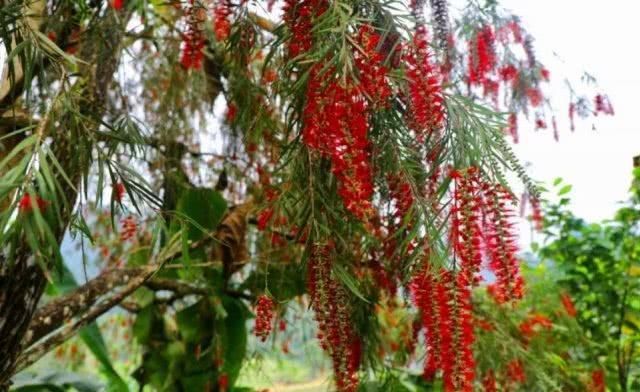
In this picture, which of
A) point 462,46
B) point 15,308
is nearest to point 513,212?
point 15,308

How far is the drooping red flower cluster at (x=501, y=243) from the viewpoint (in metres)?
Result: 0.82

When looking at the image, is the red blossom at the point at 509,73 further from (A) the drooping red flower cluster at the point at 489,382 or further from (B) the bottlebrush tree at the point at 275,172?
(A) the drooping red flower cluster at the point at 489,382

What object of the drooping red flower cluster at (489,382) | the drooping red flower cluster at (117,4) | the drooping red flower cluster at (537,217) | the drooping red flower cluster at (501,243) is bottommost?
the drooping red flower cluster at (489,382)

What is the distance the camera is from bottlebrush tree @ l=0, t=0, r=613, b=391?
85 centimetres

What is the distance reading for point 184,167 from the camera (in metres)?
2.53

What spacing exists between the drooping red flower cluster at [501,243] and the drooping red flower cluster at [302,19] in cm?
33

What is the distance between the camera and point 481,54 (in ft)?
6.35

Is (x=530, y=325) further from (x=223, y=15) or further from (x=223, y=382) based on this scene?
(x=223, y=15)

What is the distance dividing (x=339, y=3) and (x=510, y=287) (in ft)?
1.36

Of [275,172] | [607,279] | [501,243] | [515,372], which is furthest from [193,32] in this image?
[607,279]

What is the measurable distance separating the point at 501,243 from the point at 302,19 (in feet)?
1.39

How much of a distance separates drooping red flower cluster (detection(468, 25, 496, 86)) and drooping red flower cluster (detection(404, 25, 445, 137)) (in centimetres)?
99

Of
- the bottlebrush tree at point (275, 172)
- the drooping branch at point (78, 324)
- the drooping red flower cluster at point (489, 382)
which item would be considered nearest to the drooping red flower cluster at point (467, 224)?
the bottlebrush tree at point (275, 172)

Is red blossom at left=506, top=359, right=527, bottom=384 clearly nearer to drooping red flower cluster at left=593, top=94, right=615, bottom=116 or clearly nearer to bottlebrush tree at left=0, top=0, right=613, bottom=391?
bottlebrush tree at left=0, top=0, right=613, bottom=391
